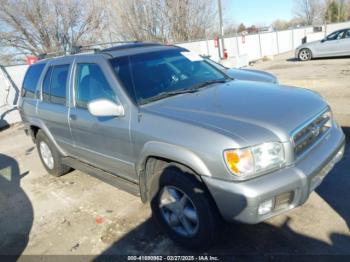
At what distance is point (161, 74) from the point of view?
3.86 metres

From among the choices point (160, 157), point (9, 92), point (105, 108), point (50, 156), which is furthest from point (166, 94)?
point (9, 92)

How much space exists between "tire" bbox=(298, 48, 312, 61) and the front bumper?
16.3 m

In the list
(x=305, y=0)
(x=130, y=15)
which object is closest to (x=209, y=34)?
(x=130, y=15)

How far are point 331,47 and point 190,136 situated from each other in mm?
16339

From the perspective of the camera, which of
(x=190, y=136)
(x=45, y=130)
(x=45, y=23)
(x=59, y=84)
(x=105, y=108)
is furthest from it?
(x=45, y=23)

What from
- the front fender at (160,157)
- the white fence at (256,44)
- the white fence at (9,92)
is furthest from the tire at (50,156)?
the white fence at (256,44)

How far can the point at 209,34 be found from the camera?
3014 cm

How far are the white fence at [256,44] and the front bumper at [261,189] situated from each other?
14.9m

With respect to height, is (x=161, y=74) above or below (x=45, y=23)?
below

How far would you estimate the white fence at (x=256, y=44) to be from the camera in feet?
61.8

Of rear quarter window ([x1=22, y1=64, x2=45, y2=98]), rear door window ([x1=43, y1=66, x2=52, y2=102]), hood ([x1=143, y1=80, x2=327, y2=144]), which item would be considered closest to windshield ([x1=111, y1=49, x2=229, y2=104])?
hood ([x1=143, y1=80, x2=327, y2=144])

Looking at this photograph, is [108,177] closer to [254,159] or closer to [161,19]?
[254,159]

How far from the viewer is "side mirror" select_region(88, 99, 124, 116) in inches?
133

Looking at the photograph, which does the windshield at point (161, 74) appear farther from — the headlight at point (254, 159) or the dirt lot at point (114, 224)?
the dirt lot at point (114, 224)
